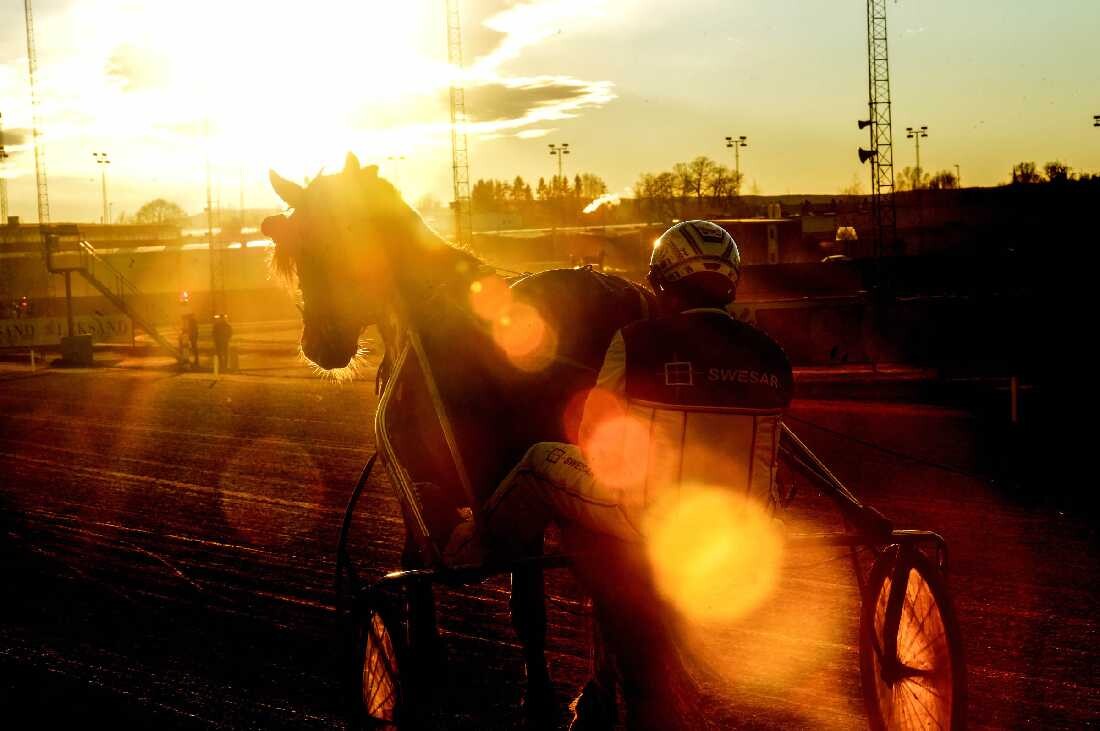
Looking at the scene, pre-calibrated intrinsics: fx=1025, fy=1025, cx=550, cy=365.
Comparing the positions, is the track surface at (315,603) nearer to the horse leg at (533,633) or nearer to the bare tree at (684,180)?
the horse leg at (533,633)

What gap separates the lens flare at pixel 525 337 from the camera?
3.93 m

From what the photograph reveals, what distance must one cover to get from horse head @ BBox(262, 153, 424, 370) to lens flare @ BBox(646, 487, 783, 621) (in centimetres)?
189

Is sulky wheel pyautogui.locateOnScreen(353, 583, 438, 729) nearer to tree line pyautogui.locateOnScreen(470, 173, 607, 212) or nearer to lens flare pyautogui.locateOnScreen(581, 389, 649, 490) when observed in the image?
lens flare pyautogui.locateOnScreen(581, 389, 649, 490)

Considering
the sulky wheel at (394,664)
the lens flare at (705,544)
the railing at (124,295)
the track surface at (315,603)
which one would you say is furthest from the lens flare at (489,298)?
the railing at (124,295)

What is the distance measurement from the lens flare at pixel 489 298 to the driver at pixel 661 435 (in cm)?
76

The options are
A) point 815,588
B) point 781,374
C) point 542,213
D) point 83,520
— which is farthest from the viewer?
point 542,213

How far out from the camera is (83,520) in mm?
9984

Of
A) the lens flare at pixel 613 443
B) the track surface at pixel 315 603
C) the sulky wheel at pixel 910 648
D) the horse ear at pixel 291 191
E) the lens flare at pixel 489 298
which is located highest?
the horse ear at pixel 291 191

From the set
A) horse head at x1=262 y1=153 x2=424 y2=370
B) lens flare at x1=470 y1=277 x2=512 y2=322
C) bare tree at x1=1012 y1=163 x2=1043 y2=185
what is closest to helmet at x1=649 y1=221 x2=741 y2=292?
lens flare at x1=470 y1=277 x2=512 y2=322

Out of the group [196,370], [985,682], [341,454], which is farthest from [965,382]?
[196,370]

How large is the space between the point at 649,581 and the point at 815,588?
3871mm

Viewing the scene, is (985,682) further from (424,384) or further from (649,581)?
(424,384)

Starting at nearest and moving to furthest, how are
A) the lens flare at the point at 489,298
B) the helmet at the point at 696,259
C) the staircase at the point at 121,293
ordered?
the helmet at the point at 696,259 → the lens flare at the point at 489,298 → the staircase at the point at 121,293

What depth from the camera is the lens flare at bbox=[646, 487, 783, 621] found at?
10.4 ft
